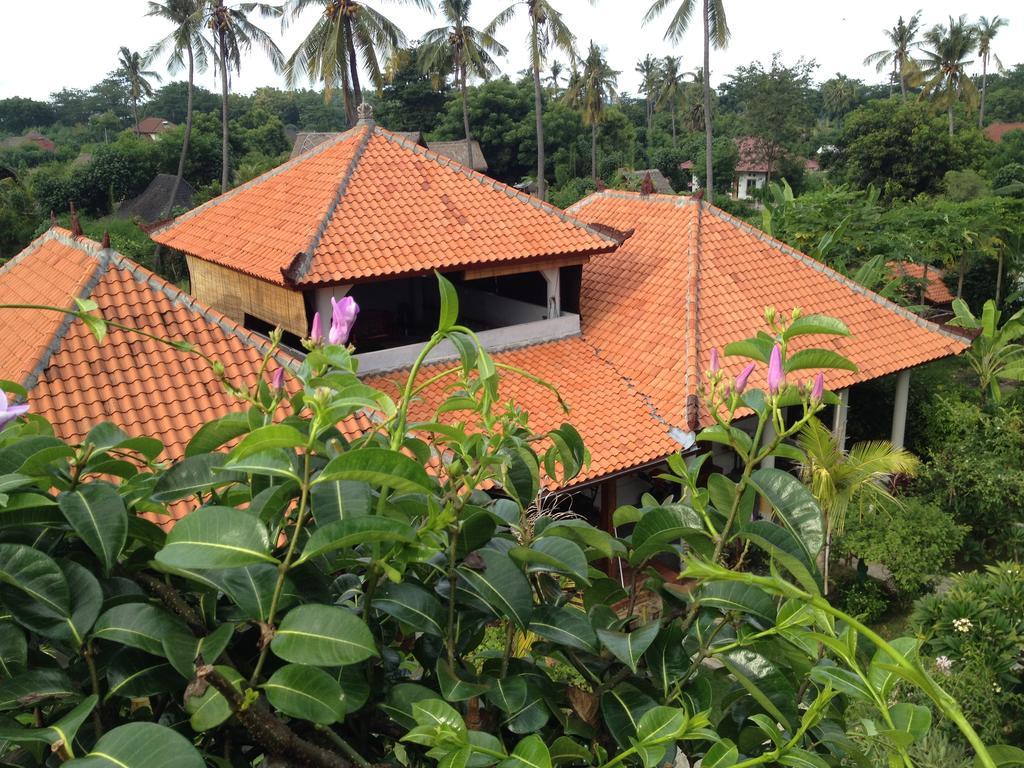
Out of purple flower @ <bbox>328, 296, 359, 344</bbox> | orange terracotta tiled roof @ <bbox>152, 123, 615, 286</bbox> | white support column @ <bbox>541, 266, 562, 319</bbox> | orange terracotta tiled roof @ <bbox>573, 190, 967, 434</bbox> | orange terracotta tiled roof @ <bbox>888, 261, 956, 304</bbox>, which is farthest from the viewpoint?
orange terracotta tiled roof @ <bbox>888, 261, 956, 304</bbox>

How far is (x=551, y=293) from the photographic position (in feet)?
36.0

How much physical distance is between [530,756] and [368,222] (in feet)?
30.2

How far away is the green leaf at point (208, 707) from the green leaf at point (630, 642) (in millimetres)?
627

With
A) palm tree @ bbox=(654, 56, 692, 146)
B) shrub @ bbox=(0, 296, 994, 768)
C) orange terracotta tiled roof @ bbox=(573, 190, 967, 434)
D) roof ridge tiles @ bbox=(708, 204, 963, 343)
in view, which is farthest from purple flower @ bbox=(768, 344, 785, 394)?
palm tree @ bbox=(654, 56, 692, 146)

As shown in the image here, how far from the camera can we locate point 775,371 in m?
1.59

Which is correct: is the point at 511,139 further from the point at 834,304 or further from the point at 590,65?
the point at 834,304

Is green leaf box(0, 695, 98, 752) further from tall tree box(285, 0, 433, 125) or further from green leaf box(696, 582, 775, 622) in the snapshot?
tall tree box(285, 0, 433, 125)

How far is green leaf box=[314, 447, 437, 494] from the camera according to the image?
115 centimetres

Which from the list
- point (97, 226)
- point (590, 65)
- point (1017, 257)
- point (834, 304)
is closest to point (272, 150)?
point (97, 226)

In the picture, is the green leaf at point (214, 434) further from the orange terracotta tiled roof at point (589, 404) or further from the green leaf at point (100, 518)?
the orange terracotta tiled roof at point (589, 404)

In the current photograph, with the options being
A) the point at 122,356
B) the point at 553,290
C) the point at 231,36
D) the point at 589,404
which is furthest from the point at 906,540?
the point at 231,36

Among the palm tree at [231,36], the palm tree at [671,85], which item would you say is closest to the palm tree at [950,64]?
the palm tree at [671,85]

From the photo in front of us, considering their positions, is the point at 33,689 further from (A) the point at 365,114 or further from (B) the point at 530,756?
(A) the point at 365,114

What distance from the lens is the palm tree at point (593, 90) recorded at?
41925 mm
